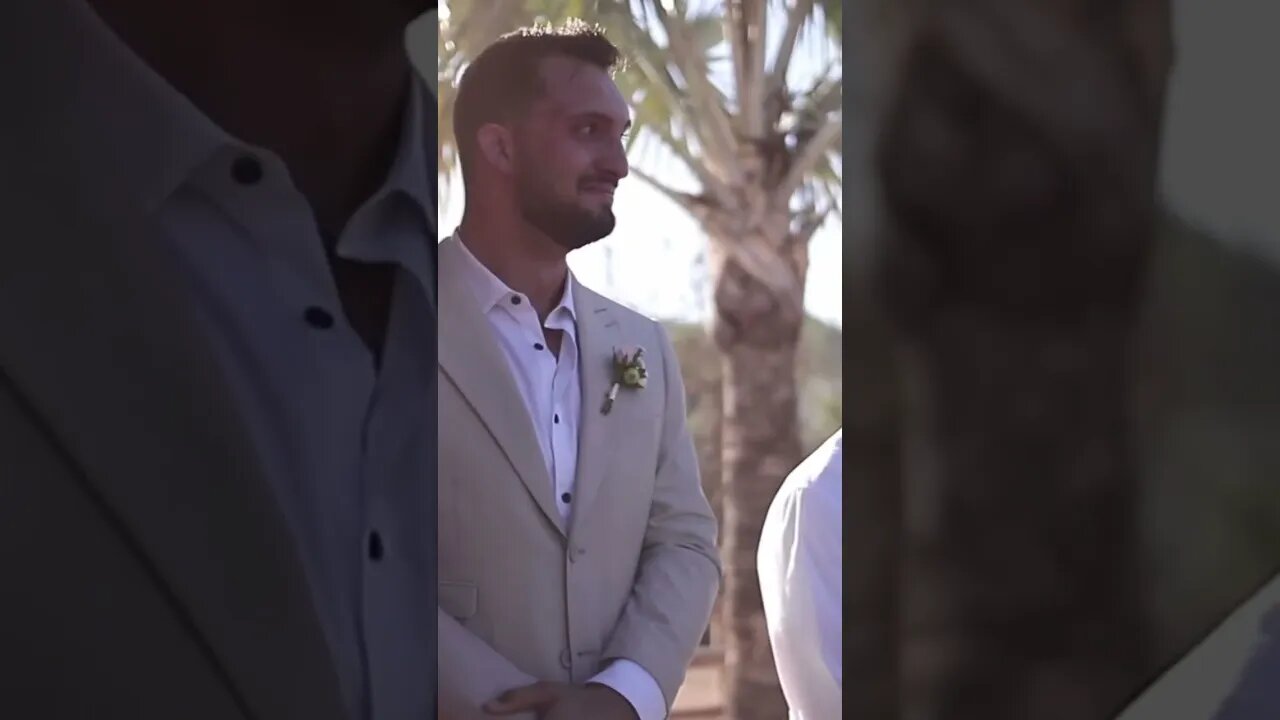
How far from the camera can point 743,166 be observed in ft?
5.75

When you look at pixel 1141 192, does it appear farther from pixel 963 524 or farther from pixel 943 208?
A: pixel 963 524

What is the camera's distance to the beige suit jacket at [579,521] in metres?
1.64

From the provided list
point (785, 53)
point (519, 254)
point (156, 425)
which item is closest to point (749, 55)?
point (785, 53)

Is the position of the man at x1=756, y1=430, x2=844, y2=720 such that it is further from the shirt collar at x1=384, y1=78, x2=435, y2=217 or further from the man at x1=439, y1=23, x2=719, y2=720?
the shirt collar at x1=384, y1=78, x2=435, y2=217

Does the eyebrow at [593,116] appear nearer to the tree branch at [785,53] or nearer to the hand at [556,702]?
the tree branch at [785,53]

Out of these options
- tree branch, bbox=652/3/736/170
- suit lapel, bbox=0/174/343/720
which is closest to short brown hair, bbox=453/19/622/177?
tree branch, bbox=652/3/736/170

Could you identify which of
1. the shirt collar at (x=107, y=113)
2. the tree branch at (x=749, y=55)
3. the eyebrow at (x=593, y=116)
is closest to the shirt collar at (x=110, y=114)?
the shirt collar at (x=107, y=113)

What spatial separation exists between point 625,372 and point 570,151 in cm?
32

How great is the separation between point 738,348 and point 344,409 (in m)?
0.56

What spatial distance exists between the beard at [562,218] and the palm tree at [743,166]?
94 millimetres

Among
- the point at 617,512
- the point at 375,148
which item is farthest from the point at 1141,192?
the point at 375,148

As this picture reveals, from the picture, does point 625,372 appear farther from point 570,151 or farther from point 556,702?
point 556,702

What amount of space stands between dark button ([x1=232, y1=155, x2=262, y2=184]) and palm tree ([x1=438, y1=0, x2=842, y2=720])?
0.81 feet

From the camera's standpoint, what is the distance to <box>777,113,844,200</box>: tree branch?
175 centimetres
